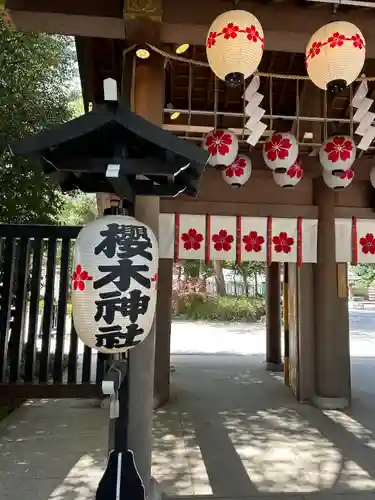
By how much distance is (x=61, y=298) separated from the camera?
4980mm

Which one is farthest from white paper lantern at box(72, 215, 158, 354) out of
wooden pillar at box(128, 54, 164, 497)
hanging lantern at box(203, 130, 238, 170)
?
hanging lantern at box(203, 130, 238, 170)

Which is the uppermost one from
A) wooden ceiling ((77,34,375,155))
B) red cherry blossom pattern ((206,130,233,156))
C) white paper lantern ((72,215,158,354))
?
wooden ceiling ((77,34,375,155))

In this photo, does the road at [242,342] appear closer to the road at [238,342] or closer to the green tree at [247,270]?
the road at [238,342]

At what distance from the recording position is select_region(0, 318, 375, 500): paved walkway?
4059 mm

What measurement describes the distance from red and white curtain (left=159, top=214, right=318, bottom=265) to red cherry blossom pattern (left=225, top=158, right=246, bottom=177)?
32.8 inches

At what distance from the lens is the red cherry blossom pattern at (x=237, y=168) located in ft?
18.4

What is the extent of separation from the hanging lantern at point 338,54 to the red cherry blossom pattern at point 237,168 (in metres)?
2.20

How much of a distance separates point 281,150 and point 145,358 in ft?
9.71

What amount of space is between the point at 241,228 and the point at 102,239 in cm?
367

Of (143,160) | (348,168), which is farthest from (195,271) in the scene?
(143,160)

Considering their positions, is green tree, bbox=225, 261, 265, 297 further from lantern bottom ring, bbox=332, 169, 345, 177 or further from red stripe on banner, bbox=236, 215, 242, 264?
lantern bottom ring, bbox=332, 169, 345, 177

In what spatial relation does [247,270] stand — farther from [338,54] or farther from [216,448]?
[338,54]

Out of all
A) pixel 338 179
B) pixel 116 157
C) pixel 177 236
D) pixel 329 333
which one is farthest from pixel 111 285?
pixel 329 333

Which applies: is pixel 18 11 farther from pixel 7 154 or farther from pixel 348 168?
pixel 348 168
